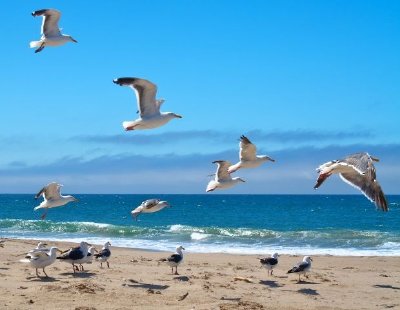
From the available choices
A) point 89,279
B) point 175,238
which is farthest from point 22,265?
point 175,238

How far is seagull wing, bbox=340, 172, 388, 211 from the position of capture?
9273mm

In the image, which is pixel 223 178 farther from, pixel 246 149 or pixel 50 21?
pixel 50 21

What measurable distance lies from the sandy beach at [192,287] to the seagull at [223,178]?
6.34ft

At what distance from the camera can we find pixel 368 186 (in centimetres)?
963

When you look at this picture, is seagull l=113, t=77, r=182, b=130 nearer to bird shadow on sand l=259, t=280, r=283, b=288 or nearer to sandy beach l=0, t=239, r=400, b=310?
sandy beach l=0, t=239, r=400, b=310

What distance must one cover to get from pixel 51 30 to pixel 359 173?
8948 millimetres

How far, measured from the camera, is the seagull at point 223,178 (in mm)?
15118

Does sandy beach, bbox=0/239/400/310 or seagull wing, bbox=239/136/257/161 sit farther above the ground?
seagull wing, bbox=239/136/257/161

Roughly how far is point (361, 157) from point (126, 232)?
25.2m

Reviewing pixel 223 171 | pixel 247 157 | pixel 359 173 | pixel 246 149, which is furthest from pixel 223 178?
pixel 359 173

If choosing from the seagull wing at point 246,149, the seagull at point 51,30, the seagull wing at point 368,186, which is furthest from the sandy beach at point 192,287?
the seagull at point 51,30

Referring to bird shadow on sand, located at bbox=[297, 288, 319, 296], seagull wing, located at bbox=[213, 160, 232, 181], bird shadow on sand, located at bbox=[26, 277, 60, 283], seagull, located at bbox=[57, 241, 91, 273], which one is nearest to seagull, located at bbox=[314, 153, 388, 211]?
bird shadow on sand, located at bbox=[297, 288, 319, 296]

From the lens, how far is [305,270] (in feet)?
44.7

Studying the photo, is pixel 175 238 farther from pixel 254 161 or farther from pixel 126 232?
pixel 254 161
